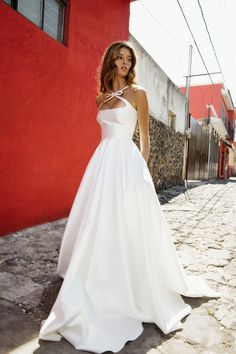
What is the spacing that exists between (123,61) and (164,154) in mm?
9016

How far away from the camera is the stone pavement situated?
1803 mm

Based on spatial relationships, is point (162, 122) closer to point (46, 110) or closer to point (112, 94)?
point (46, 110)

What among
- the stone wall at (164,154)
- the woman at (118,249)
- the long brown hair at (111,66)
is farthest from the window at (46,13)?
the stone wall at (164,154)

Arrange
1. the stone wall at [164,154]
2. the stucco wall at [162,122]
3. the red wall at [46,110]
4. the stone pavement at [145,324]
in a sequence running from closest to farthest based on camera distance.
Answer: the stone pavement at [145,324] → the red wall at [46,110] → the stucco wall at [162,122] → the stone wall at [164,154]

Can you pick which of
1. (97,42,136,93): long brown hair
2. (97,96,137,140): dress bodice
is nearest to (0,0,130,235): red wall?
(97,42,136,93): long brown hair

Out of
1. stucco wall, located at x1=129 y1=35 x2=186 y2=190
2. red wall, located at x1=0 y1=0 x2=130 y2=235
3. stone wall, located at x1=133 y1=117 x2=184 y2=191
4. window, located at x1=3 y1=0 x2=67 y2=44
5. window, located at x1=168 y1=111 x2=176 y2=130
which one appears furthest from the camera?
window, located at x1=168 y1=111 x2=176 y2=130

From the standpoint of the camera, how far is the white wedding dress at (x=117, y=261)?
1.82 meters

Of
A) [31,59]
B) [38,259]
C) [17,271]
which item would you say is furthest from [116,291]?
[31,59]

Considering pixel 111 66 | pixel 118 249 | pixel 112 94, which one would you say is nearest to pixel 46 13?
pixel 111 66

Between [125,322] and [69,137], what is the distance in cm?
381

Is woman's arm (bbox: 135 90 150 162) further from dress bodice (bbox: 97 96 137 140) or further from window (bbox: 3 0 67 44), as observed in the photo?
window (bbox: 3 0 67 44)

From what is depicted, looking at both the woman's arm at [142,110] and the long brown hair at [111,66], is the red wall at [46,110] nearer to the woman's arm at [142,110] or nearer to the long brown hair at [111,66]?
the long brown hair at [111,66]

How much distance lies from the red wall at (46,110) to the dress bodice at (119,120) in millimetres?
2032

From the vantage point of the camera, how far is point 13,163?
13.2ft
